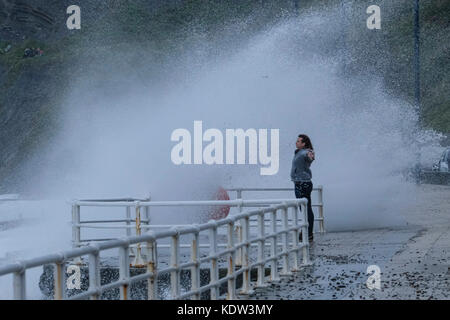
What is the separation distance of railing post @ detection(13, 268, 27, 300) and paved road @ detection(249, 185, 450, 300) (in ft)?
16.4

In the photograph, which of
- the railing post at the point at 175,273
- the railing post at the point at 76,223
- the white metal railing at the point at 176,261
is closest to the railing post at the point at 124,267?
the white metal railing at the point at 176,261

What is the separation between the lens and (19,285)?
20.3 feet

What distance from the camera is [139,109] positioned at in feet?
248

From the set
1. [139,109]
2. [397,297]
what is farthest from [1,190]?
[397,297]

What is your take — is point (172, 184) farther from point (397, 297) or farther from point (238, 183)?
point (397, 297)

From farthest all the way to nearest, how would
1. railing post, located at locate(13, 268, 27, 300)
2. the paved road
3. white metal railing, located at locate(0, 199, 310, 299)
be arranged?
the paved road < white metal railing, located at locate(0, 199, 310, 299) < railing post, located at locate(13, 268, 27, 300)

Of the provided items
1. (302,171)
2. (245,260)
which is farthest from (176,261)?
(302,171)

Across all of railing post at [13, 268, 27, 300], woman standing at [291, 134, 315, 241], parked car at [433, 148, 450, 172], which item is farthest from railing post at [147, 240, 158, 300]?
parked car at [433, 148, 450, 172]

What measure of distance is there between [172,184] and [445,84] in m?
53.4

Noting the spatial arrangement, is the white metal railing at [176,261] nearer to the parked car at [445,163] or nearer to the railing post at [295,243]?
the railing post at [295,243]

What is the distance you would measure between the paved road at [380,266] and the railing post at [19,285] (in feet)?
16.4

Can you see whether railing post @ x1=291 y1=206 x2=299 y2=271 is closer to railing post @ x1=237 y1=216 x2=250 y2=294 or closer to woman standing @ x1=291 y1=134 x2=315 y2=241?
railing post @ x1=237 y1=216 x2=250 y2=294

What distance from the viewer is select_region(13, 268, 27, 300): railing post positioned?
20.2 ft

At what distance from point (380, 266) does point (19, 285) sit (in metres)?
8.12
